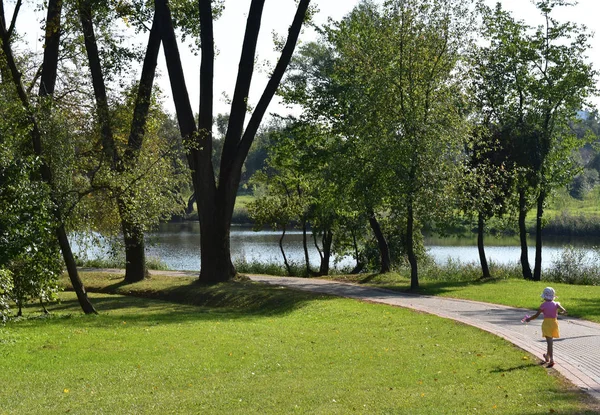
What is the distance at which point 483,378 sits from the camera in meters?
10.0

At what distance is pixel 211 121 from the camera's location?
24312mm

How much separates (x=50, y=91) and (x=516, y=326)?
14.2 metres

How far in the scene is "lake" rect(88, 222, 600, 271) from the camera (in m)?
41.7

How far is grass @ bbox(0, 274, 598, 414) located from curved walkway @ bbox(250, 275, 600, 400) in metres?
0.44

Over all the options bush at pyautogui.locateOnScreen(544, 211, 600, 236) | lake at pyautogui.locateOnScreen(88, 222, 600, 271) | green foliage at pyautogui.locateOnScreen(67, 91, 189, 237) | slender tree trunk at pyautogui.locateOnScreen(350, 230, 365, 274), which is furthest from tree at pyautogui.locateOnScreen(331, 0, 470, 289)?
bush at pyautogui.locateOnScreen(544, 211, 600, 236)

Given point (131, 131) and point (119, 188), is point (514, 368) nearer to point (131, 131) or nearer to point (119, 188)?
point (119, 188)

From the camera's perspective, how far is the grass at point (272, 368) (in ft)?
28.6

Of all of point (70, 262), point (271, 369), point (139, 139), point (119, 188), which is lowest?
point (271, 369)

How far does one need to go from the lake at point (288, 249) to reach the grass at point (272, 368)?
22.5m

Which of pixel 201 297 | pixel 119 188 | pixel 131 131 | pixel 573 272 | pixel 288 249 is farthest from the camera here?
pixel 288 249

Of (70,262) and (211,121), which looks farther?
(211,121)

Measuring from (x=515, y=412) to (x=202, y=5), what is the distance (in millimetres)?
19232

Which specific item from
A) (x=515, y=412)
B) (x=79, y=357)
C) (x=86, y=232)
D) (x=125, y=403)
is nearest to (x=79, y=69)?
(x=86, y=232)

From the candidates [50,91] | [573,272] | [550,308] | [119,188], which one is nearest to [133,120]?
[50,91]
